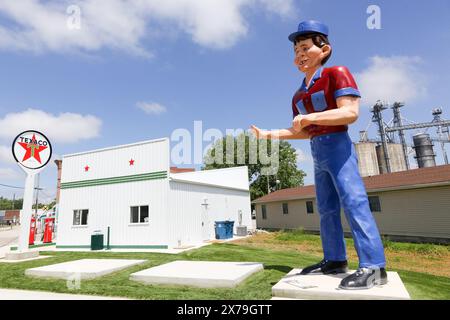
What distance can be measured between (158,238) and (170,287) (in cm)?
992

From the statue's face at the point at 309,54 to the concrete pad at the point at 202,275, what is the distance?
11.6 ft

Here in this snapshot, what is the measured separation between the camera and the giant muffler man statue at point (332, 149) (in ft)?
11.8

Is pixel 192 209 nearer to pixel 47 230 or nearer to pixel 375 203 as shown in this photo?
pixel 47 230

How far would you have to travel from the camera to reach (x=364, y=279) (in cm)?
342

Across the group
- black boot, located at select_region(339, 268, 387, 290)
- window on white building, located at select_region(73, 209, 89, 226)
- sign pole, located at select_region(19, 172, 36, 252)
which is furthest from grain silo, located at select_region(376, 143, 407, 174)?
black boot, located at select_region(339, 268, 387, 290)

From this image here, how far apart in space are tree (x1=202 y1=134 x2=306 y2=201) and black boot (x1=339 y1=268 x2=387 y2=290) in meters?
39.9

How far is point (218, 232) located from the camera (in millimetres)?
18266

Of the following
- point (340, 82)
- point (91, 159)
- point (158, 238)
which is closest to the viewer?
point (340, 82)

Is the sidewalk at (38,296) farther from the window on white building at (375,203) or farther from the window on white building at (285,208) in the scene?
the window on white building at (285,208)

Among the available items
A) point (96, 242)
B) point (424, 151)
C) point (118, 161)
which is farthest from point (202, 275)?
point (424, 151)

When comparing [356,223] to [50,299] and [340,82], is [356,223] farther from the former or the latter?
[50,299]

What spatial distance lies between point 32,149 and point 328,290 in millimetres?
11811
